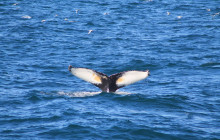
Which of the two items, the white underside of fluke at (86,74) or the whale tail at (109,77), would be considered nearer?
the whale tail at (109,77)

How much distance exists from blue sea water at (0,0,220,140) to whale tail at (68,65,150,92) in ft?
2.23

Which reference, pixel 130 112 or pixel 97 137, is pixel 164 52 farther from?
pixel 97 137

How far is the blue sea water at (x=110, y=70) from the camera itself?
35.6 feet

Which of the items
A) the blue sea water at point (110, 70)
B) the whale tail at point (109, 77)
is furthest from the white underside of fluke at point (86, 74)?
the blue sea water at point (110, 70)

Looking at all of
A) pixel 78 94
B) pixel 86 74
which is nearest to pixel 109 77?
pixel 86 74

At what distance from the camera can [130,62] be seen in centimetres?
1916

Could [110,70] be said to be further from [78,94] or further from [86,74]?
[86,74]

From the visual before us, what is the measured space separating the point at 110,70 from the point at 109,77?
5566 mm

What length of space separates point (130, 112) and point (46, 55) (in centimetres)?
928

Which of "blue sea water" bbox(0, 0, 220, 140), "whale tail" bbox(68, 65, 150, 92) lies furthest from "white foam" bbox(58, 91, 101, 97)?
"whale tail" bbox(68, 65, 150, 92)

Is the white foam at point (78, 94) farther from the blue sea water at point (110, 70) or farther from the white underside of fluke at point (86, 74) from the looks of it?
the white underside of fluke at point (86, 74)

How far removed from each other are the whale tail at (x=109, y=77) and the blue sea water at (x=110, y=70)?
0.68 meters

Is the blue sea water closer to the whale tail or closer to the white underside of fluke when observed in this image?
the whale tail

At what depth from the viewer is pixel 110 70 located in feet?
58.7
